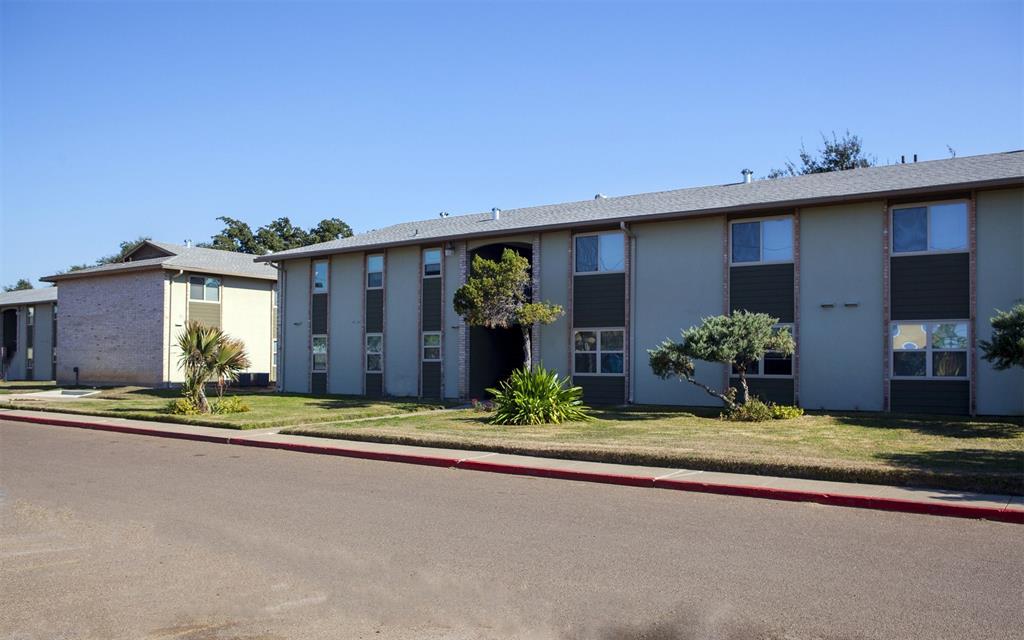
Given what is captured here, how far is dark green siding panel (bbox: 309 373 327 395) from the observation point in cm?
3353

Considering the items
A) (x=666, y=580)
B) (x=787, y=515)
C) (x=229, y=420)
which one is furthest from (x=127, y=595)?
(x=229, y=420)

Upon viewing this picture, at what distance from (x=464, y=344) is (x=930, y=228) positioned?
14610mm

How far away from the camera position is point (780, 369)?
2341cm

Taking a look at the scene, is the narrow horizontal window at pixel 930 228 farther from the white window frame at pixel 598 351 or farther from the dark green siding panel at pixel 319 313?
the dark green siding panel at pixel 319 313

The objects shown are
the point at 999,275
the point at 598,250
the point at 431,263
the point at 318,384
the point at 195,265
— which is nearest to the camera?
the point at 999,275

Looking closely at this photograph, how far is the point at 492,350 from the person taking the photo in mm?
30906

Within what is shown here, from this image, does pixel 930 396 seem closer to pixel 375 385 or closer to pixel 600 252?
pixel 600 252

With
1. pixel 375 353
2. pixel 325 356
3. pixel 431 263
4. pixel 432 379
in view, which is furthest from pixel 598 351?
pixel 325 356

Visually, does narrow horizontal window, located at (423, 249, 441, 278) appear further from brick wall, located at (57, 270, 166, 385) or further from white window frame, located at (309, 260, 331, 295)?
brick wall, located at (57, 270, 166, 385)

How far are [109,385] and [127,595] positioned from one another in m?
37.5

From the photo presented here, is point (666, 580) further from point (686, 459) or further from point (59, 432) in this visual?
point (59, 432)

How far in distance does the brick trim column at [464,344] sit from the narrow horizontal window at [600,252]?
4.32 m

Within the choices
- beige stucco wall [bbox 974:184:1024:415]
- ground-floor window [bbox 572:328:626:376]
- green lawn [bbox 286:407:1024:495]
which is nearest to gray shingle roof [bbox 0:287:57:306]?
ground-floor window [bbox 572:328:626:376]

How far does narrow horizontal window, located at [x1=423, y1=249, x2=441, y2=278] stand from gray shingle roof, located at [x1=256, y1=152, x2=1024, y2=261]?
653 millimetres
